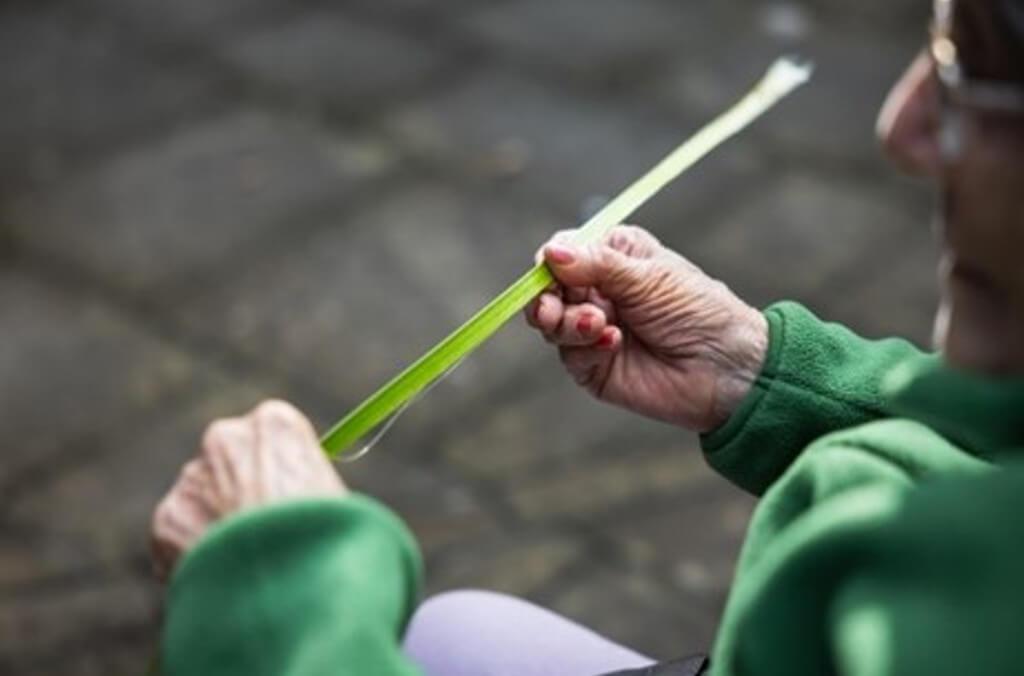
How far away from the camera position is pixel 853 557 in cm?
111

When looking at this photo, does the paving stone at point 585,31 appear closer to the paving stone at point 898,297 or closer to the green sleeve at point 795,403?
the paving stone at point 898,297

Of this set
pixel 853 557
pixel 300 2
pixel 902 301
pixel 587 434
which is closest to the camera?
pixel 853 557

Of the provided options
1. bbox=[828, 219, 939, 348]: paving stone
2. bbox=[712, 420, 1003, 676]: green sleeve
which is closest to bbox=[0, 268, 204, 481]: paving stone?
bbox=[828, 219, 939, 348]: paving stone

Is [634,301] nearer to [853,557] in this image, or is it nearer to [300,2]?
[853,557]

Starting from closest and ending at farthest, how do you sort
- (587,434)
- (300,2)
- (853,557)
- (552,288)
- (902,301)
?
(853,557) < (552,288) < (587,434) < (902,301) < (300,2)

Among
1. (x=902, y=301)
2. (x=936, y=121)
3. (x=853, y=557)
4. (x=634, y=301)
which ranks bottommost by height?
(x=902, y=301)

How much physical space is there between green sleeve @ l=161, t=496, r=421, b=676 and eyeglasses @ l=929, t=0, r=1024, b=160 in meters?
0.44

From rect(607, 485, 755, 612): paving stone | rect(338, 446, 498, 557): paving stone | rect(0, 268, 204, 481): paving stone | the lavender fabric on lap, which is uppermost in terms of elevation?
the lavender fabric on lap

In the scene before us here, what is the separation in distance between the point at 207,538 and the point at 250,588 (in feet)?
0.15

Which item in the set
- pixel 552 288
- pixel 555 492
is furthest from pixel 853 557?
pixel 555 492

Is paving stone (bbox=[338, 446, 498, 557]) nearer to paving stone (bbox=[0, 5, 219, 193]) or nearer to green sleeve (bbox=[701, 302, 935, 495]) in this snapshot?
paving stone (bbox=[0, 5, 219, 193])

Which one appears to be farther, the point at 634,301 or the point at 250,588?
the point at 634,301

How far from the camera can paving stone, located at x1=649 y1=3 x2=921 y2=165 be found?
406 cm

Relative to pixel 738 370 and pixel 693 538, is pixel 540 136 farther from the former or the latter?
pixel 738 370
